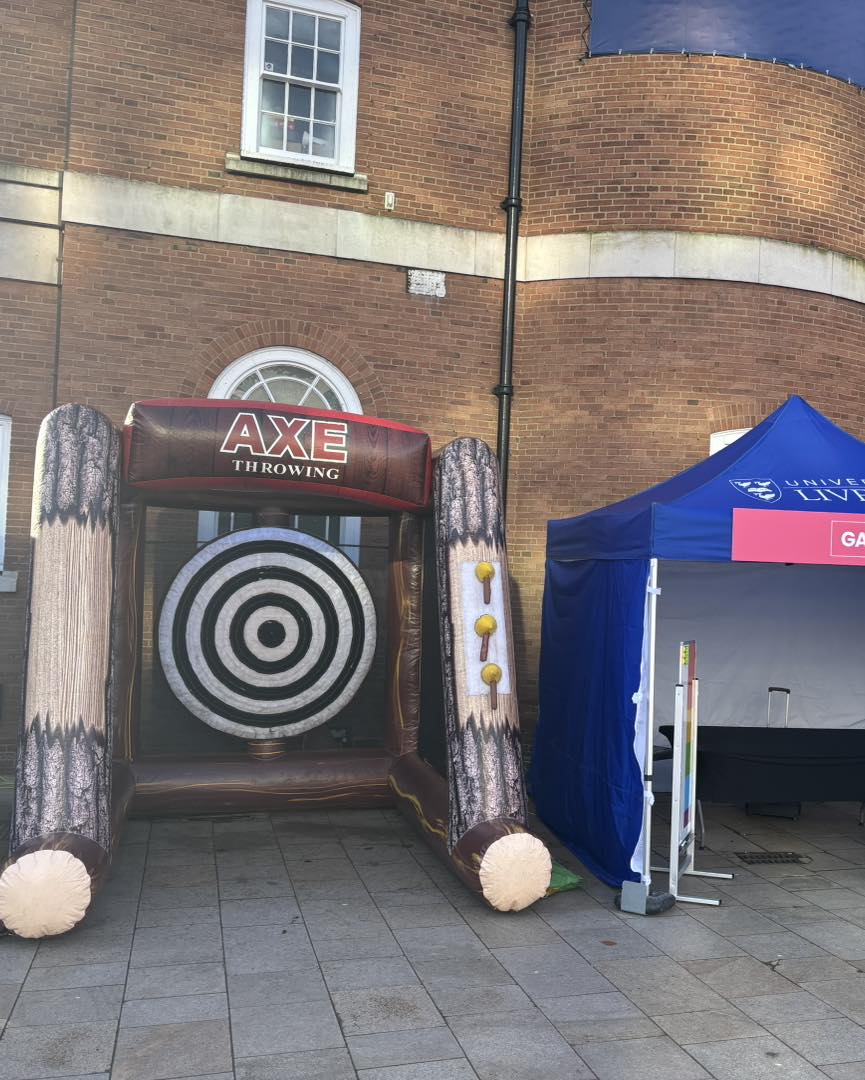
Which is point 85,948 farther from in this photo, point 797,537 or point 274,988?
point 797,537

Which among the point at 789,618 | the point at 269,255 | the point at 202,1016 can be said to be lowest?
the point at 202,1016

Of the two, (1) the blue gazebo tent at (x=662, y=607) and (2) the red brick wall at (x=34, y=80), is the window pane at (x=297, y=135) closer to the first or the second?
(2) the red brick wall at (x=34, y=80)

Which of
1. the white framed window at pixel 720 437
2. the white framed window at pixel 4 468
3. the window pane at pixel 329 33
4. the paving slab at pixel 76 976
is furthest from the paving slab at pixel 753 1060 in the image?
the window pane at pixel 329 33

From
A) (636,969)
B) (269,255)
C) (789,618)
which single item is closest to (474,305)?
(269,255)

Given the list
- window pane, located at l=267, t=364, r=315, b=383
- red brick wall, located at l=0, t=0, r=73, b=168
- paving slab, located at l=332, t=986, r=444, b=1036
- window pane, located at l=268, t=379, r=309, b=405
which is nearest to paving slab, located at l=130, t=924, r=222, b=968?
paving slab, located at l=332, t=986, r=444, b=1036

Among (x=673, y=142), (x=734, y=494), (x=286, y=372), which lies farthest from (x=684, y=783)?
(x=673, y=142)

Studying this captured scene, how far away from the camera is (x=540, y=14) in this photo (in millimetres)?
10305

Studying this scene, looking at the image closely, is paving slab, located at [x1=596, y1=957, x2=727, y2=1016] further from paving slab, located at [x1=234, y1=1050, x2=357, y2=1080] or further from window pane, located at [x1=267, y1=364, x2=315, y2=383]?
window pane, located at [x1=267, y1=364, x2=315, y2=383]

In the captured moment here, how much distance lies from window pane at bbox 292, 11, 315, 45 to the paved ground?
24.7 feet

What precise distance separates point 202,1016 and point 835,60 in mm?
10547

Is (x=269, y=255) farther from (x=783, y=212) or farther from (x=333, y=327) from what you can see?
(x=783, y=212)

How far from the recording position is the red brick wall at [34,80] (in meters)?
8.86

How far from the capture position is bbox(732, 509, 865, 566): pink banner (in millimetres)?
6230

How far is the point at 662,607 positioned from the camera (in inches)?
356
